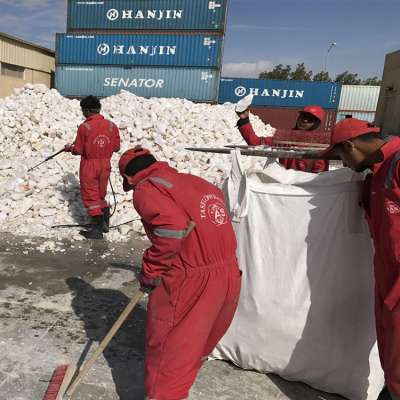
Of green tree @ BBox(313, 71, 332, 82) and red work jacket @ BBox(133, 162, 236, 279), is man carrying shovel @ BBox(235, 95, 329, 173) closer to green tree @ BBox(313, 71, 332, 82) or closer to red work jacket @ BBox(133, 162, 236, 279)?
red work jacket @ BBox(133, 162, 236, 279)

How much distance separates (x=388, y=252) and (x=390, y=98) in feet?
66.6

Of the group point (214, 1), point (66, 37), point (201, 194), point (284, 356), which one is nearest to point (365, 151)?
point (201, 194)

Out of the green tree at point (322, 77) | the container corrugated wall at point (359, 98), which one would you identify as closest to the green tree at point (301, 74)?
the green tree at point (322, 77)

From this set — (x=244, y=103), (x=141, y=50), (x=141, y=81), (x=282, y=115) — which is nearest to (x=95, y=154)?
(x=244, y=103)

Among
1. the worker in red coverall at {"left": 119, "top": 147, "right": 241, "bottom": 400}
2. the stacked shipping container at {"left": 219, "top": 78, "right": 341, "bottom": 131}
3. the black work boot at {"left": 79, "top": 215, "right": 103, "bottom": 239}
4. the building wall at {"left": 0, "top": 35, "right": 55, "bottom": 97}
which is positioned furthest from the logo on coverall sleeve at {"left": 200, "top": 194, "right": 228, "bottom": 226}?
the building wall at {"left": 0, "top": 35, "right": 55, "bottom": 97}

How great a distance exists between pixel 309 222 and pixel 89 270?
9.79 feet

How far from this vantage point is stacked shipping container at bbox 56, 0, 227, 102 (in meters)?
17.1

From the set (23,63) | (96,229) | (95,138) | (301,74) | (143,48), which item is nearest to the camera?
(95,138)

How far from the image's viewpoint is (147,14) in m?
17.9

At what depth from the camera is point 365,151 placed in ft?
6.52

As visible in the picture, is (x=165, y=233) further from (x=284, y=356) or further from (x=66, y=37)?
(x=66, y=37)

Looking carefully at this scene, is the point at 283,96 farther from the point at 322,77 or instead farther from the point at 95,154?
the point at 322,77

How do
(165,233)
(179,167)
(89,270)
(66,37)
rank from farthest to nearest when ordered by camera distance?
(66,37)
(179,167)
(89,270)
(165,233)

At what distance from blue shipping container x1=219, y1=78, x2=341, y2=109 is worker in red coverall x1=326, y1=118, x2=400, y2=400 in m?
17.3
